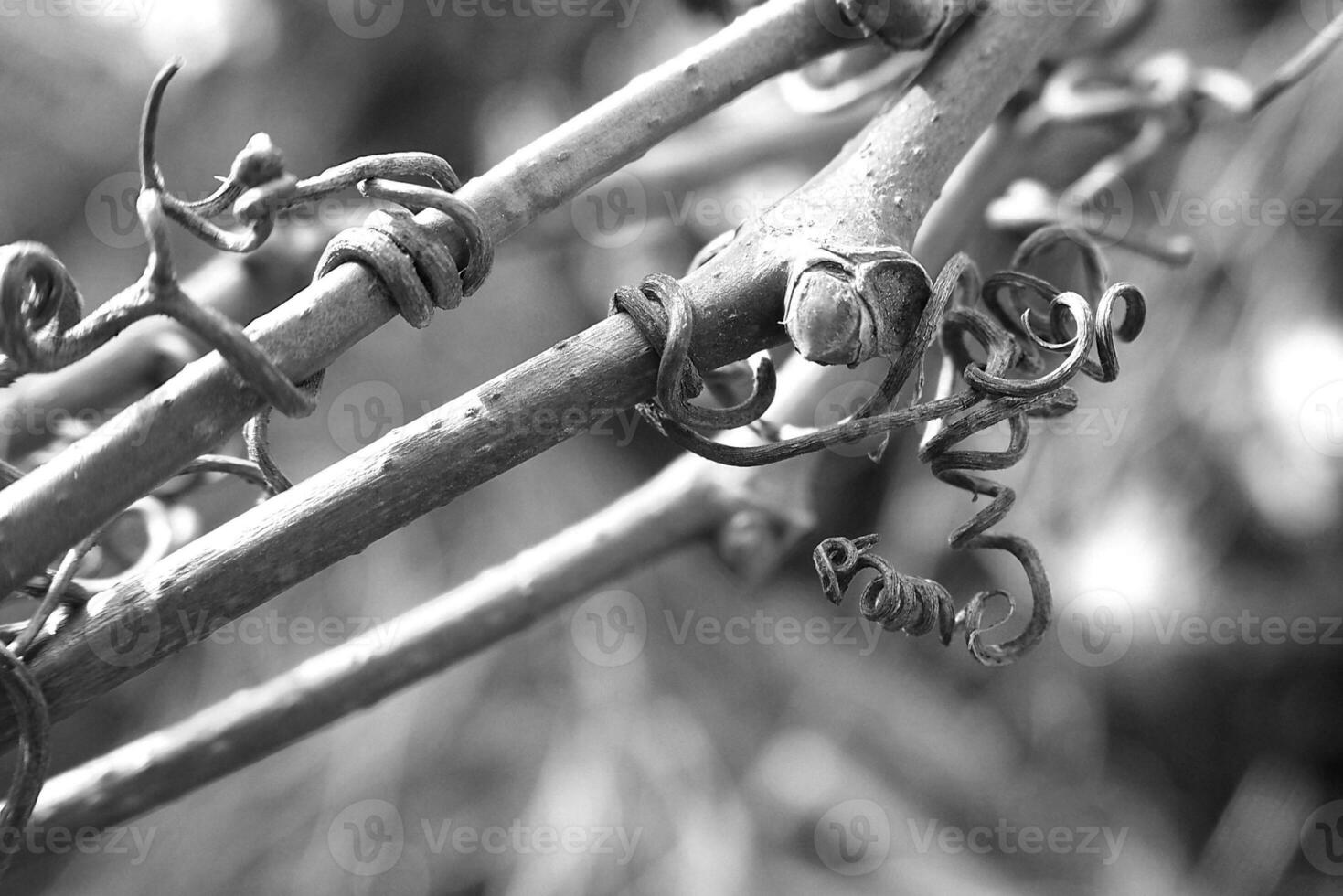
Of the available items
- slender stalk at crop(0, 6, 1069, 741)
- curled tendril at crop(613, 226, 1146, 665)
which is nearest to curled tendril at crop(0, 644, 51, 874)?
slender stalk at crop(0, 6, 1069, 741)

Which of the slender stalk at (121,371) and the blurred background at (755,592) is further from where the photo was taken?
the blurred background at (755,592)

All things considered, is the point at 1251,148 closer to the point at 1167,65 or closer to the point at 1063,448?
the point at 1063,448

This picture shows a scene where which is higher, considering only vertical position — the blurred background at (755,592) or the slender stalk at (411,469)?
the slender stalk at (411,469)

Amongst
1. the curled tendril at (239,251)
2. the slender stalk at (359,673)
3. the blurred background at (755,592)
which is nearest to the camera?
the curled tendril at (239,251)

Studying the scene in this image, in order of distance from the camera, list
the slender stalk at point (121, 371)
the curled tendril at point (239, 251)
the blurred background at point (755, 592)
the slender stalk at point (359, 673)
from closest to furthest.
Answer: the curled tendril at point (239, 251) < the slender stalk at point (359, 673) < the slender stalk at point (121, 371) < the blurred background at point (755, 592)

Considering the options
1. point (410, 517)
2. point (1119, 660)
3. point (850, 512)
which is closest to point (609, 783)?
point (850, 512)

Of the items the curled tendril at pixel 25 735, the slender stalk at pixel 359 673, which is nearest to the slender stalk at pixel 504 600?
the slender stalk at pixel 359 673

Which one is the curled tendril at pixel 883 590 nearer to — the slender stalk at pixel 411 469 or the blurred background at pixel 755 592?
the slender stalk at pixel 411 469
